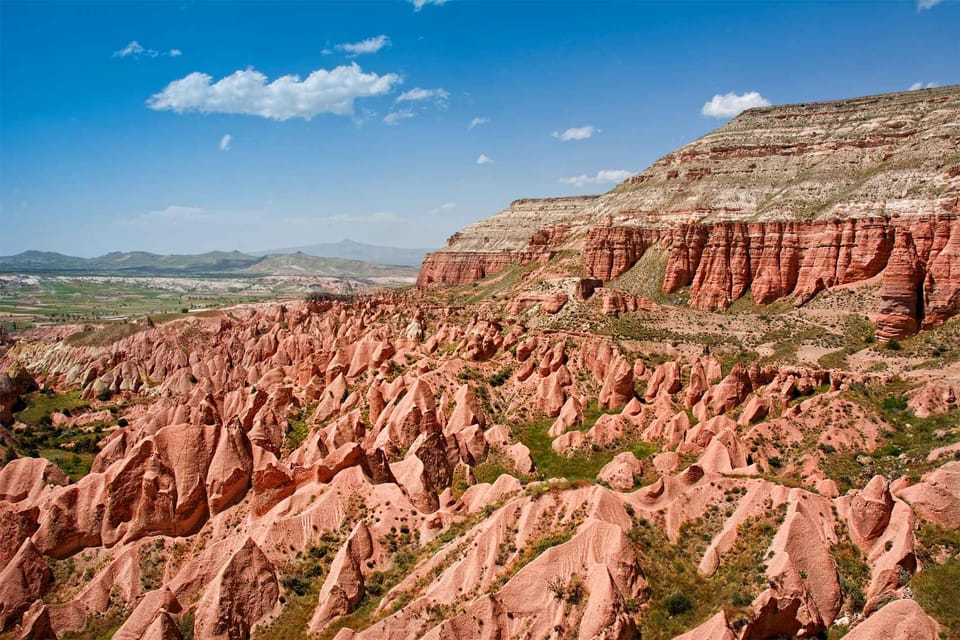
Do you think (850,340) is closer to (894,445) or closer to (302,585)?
(894,445)

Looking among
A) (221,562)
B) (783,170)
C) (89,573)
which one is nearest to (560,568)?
(221,562)

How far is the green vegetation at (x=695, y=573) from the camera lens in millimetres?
18766

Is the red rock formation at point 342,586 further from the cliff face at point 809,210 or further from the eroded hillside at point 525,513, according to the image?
the cliff face at point 809,210

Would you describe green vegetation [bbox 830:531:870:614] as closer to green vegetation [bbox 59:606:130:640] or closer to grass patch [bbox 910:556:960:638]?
grass patch [bbox 910:556:960:638]

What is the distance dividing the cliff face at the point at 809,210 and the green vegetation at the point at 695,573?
3939cm

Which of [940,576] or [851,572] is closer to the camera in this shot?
[940,576]

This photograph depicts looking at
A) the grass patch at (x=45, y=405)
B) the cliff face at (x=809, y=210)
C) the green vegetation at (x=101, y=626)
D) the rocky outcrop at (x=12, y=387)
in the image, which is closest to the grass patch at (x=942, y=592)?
the green vegetation at (x=101, y=626)

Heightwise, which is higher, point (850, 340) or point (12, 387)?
point (850, 340)

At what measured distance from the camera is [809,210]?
71.2m

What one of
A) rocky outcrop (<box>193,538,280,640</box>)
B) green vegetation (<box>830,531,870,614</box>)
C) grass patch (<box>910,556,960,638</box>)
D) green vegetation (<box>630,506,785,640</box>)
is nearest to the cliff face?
green vegetation (<box>830,531,870,614</box>)

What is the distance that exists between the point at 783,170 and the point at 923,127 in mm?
15849

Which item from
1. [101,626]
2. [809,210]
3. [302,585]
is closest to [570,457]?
[302,585]

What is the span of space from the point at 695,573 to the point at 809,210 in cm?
6311

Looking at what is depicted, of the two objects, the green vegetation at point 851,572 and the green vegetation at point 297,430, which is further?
the green vegetation at point 297,430
